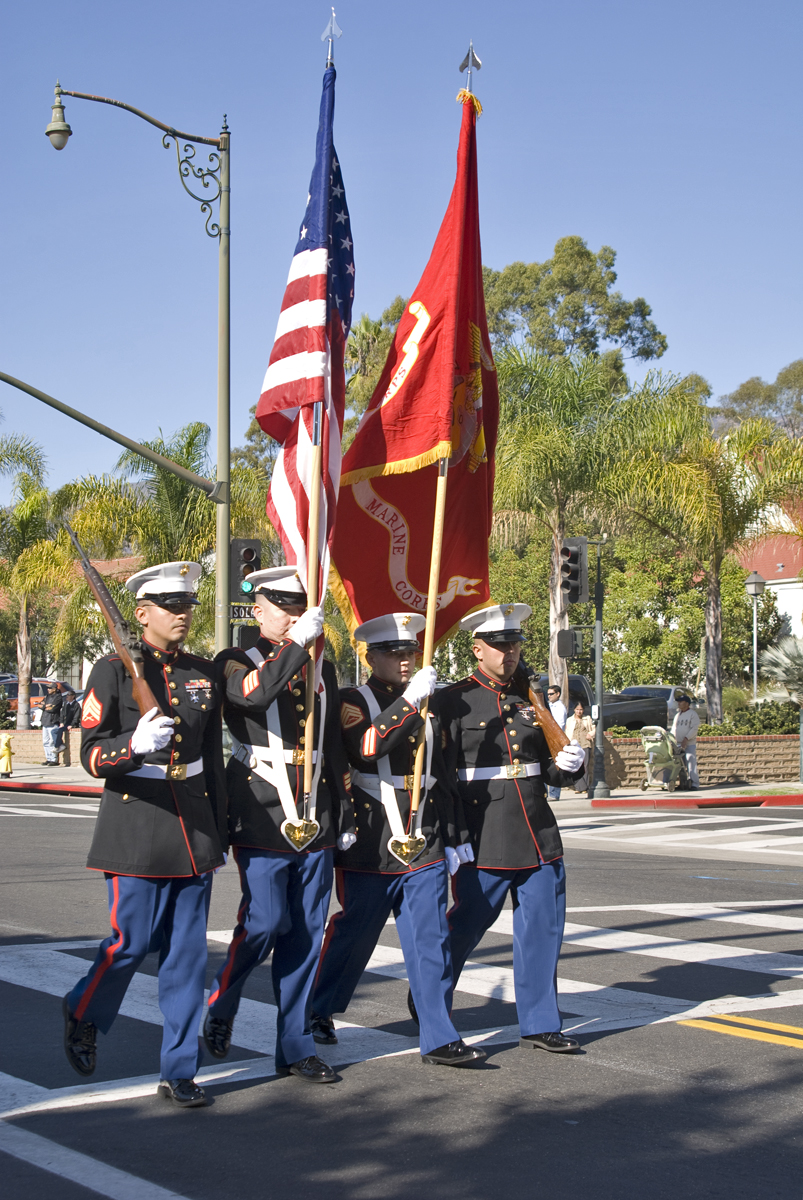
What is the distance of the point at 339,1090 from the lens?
4.89 meters

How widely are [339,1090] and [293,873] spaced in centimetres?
84

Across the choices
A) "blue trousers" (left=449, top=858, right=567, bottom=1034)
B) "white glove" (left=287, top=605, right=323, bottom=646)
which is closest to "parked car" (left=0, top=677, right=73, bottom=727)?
"blue trousers" (left=449, top=858, right=567, bottom=1034)

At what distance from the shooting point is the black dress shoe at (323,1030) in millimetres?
5504

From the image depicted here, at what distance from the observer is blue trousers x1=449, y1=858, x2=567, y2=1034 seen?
5.43 meters

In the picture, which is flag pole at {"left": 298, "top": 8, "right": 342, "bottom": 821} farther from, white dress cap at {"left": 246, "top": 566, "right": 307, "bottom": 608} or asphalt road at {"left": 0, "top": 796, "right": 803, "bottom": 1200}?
asphalt road at {"left": 0, "top": 796, "right": 803, "bottom": 1200}

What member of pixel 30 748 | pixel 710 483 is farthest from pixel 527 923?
pixel 30 748

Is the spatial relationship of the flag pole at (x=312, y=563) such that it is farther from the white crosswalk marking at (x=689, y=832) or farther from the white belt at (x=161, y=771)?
the white crosswalk marking at (x=689, y=832)

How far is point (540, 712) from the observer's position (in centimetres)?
574

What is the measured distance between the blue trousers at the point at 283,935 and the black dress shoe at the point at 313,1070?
0.08ft

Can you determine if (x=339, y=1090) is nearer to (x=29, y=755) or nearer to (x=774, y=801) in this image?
(x=774, y=801)

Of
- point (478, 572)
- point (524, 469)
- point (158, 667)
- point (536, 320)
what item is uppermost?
point (536, 320)

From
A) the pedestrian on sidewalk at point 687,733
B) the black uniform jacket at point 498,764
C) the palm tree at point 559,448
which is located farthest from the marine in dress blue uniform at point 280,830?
the palm tree at point 559,448

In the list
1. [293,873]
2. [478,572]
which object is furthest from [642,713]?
[293,873]

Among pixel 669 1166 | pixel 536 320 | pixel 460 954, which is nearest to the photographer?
pixel 669 1166
